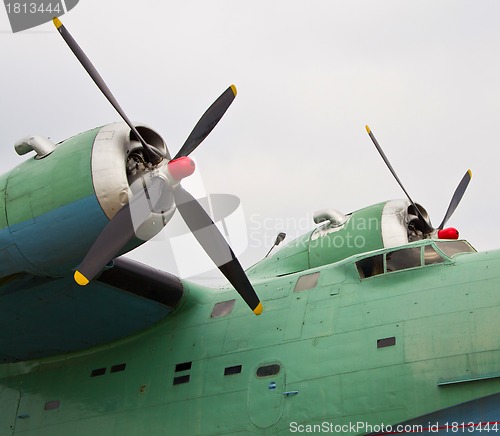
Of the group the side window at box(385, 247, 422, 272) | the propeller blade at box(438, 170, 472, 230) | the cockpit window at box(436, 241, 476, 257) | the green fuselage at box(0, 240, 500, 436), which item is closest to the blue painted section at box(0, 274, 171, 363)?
the green fuselage at box(0, 240, 500, 436)

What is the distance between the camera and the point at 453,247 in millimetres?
11578

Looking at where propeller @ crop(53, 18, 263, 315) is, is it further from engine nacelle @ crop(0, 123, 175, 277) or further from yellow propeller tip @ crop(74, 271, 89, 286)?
engine nacelle @ crop(0, 123, 175, 277)

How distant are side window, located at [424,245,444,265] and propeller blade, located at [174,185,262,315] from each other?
93.7 inches

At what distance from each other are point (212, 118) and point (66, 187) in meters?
2.42

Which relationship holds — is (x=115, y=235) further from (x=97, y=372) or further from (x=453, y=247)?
Result: (x=453, y=247)

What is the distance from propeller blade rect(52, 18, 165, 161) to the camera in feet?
34.9

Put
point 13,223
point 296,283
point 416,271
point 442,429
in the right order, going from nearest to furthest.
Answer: point 442,429
point 13,223
point 416,271
point 296,283

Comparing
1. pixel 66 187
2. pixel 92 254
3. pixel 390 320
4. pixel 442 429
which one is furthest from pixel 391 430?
pixel 66 187

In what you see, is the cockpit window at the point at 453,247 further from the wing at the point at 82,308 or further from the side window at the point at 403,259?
the wing at the point at 82,308

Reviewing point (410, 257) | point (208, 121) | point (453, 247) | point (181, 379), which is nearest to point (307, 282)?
point (410, 257)

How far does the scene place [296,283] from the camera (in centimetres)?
→ 1224

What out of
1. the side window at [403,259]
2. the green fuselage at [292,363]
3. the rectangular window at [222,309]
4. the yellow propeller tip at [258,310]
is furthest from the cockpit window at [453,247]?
the rectangular window at [222,309]

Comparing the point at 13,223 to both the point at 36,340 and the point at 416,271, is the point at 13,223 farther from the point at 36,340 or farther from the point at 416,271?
the point at 416,271

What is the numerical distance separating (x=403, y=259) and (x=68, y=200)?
4.63 meters
